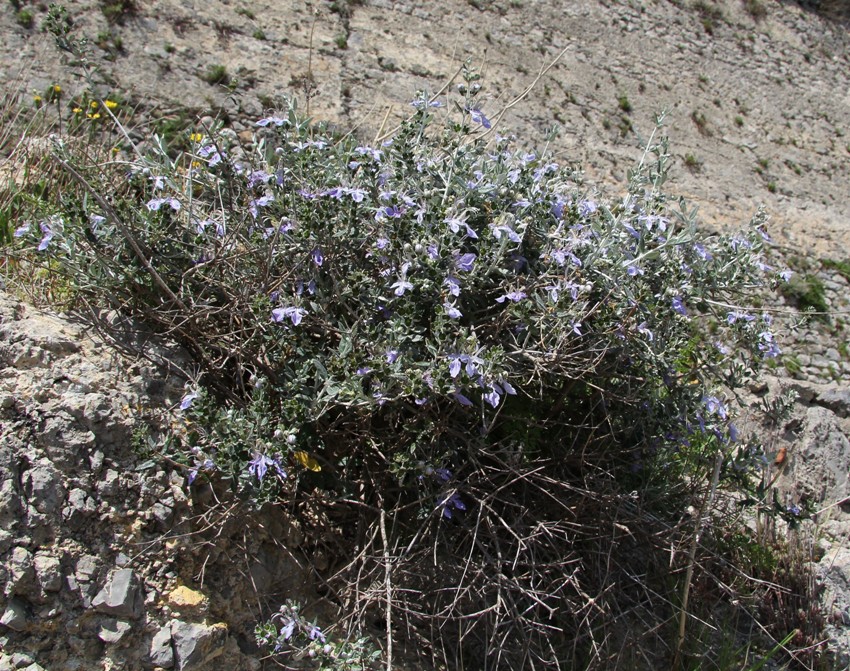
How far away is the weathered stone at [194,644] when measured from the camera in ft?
6.84

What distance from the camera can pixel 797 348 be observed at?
8195 millimetres

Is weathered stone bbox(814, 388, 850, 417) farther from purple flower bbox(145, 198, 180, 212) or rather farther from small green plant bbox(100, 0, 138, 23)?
small green plant bbox(100, 0, 138, 23)

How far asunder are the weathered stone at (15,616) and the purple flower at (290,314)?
1.00 metres

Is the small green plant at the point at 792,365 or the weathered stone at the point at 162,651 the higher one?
the weathered stone at the point at 162,651

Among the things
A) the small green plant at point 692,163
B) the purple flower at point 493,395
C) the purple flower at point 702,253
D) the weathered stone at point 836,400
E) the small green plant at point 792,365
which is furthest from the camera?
the small green plant at point 692,163

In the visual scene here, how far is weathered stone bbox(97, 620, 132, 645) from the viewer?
79.9 inches

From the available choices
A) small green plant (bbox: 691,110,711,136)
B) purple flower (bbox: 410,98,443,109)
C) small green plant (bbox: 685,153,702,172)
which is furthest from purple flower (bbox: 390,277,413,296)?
small green plant (bbox: 691,110,711,136)

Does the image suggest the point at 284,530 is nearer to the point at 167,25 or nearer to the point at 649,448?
the point at 649,448

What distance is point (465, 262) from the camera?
2281 mm

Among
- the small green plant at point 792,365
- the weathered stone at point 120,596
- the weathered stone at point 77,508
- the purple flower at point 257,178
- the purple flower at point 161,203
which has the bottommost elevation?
the small green plant at point 792,365

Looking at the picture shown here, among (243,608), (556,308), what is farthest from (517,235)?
(243,608)

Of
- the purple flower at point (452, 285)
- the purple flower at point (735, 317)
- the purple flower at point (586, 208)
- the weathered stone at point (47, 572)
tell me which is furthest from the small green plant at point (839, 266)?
the weathered stone at point (47, 572)

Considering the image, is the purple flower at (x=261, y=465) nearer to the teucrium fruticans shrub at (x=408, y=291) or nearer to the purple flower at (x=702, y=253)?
the teucrium fruticans shrub at (x=408, y=291)

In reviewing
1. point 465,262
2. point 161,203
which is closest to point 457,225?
point 465,262
